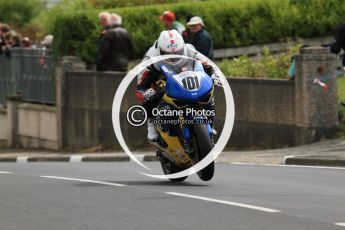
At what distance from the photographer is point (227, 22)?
3144 centimetres

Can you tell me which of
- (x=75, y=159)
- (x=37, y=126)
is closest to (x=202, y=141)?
(x=75, y=159)

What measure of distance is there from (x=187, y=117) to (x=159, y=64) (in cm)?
81

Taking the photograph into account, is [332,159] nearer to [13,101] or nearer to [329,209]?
[329,209]

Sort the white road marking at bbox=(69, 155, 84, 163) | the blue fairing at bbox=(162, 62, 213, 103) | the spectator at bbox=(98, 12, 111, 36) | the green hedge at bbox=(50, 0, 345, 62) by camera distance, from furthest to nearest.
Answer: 1. the green hedge at bbox=(50, 0, 345, 62)
2. the spectator at bbox=(98, 12, 111, 36)
3. the white road marking at bbox=(69, 155, 84, 163)
4. the blue fairing at bbox=(162, 62, 213, 103)

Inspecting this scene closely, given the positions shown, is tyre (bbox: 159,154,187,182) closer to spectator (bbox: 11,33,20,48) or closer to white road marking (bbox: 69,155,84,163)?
white road marking (bbox: 69,155,84,163)

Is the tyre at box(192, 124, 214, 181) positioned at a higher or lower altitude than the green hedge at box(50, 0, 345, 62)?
lower

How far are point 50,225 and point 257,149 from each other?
42.1 feet

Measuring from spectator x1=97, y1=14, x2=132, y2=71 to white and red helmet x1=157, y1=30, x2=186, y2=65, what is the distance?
11.3 m

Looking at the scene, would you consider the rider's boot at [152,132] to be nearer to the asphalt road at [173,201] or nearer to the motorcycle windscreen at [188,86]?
the asphalt road at [173,201]

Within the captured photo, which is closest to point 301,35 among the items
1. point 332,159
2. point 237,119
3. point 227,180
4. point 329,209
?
point 237,119

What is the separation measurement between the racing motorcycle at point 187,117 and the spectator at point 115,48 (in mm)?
11247

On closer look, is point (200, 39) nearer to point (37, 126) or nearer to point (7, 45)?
point (37, 126)

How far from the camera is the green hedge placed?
29.4 meters

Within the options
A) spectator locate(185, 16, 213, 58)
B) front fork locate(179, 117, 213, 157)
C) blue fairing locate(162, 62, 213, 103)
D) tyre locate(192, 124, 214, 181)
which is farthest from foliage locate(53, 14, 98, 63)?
tyre locate(192, 124, 214, 181)
